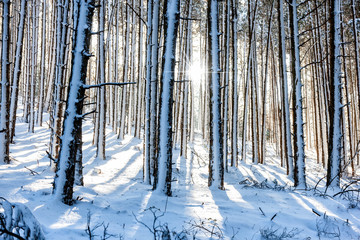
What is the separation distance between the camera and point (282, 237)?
2.16 meters

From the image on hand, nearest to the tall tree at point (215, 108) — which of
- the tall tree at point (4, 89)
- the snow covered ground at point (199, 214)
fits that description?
the snow covered ground at point (199, 214)

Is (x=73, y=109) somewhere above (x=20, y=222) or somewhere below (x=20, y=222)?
above

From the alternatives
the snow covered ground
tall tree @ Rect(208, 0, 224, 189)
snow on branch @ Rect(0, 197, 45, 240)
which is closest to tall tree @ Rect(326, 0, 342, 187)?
the snow covered ground

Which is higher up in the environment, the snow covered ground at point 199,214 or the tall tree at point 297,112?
the tall tree at point 297,112

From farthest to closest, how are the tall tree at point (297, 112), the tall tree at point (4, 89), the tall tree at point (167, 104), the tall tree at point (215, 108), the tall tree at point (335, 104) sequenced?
the tall tree at point (297, 112) → the tall tree at point (4, 89) → the tall tree at point (335, 104) → the tall tree at point (215, 108) → the tall tree at point (167, 104)

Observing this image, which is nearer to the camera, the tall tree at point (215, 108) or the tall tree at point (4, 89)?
the tall tree at point (215, 108)

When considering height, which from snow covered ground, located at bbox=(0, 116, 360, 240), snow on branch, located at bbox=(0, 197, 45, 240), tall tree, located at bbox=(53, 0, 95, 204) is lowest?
snow covered ground, located at bbox=(0, 116, 360, 240)

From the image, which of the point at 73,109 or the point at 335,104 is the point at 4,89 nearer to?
the point at 73,109

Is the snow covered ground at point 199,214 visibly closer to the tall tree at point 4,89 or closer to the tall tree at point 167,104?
the tall tree at point 167,104

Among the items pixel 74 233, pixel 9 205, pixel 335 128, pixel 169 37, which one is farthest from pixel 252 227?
pixel 335 128

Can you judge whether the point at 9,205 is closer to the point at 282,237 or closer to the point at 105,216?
the point at 105,216

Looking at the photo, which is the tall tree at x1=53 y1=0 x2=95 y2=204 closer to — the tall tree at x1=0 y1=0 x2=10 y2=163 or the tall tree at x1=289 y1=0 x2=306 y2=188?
the tall tree at x1=0 y1=0 x2=10 y2=163

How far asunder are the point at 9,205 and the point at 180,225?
1.51 m

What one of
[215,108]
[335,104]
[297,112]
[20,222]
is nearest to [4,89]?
[215,108]
